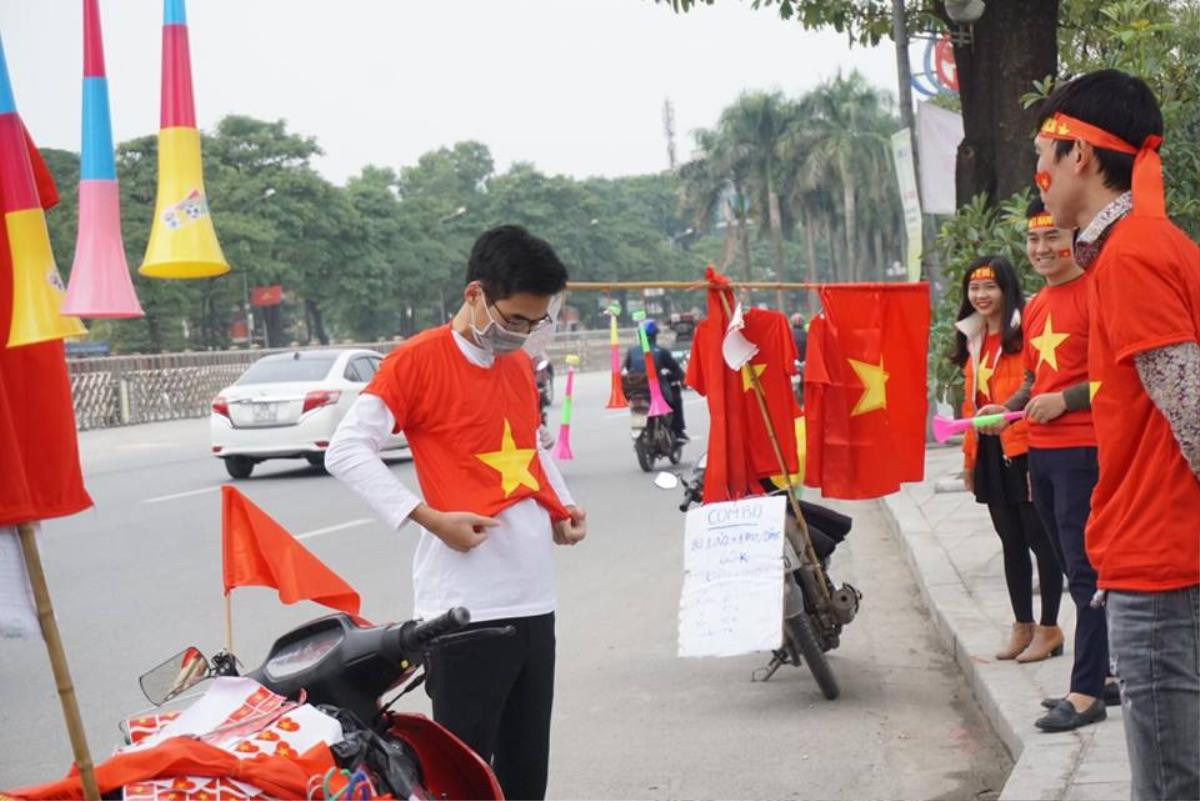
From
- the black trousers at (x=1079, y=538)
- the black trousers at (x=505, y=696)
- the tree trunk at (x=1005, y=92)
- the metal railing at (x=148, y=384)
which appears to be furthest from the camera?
the metal railing at (x=148, y=384)

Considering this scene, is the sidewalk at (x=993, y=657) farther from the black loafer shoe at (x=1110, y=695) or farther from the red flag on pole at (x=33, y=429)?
the red flag on pole at (x=33, y=429)

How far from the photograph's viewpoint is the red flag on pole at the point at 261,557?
336cm

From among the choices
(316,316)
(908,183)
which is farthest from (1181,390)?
(316,316)

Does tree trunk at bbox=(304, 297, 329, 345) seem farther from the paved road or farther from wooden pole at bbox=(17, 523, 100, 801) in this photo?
wooden pole at bbox=(17, 523, 100, 801)

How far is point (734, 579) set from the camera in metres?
6.43

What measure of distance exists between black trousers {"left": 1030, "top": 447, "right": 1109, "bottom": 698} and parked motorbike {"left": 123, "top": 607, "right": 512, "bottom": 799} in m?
2.85

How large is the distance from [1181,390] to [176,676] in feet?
6.29

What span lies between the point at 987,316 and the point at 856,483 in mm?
940

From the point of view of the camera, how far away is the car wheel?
18547mm

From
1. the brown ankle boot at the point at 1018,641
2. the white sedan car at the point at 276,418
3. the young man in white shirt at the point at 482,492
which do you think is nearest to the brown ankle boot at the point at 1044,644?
the brown ankle boot at the point at 1018,641

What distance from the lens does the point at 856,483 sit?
23.4ft

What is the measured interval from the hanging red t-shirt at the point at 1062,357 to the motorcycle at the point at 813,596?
4.90ft

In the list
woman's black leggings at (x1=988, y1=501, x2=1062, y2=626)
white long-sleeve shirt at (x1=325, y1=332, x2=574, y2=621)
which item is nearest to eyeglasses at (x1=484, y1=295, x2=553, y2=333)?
white long-sleeve shirt at (x1=325, y1=332, x2=574, y2=621)

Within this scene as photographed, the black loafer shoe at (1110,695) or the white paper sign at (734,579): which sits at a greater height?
the white paper sign at (734,579)
